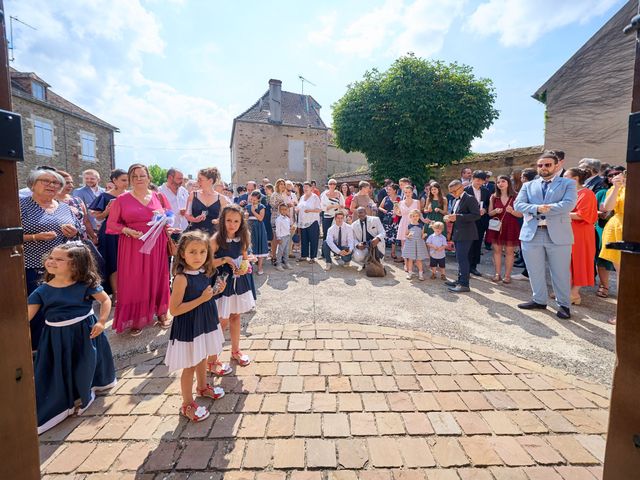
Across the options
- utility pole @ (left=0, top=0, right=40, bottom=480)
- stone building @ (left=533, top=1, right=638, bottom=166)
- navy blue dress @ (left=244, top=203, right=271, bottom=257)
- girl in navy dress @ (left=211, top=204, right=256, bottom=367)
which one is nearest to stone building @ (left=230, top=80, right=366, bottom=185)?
stone building @ (left=533, top=1, right=638, bottom=166)

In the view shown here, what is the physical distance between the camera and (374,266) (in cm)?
672

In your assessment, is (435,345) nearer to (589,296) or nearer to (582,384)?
(582,384)

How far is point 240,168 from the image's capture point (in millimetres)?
26188

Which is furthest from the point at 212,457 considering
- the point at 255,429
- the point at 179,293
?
the point at 179,293

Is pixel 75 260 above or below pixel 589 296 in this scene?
above

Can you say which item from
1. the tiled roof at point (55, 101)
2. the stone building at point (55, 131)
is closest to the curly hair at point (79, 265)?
the stone building at point (55, 131)

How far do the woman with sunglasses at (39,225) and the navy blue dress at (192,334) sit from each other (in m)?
1.72

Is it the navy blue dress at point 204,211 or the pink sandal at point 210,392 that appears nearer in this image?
the pink sandal at point 210,392

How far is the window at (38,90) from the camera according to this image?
66.2ft

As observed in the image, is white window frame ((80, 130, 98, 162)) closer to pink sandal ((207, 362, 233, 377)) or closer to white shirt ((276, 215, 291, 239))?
white shirt ((276, 215, 291, 239))

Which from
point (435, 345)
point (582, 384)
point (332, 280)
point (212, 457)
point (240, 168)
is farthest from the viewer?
point (240, 168)

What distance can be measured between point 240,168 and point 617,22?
888 inches

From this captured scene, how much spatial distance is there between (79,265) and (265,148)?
988 inches

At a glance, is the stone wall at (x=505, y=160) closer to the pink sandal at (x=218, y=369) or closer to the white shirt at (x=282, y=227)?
the white shirt at (x=282, y=227)
